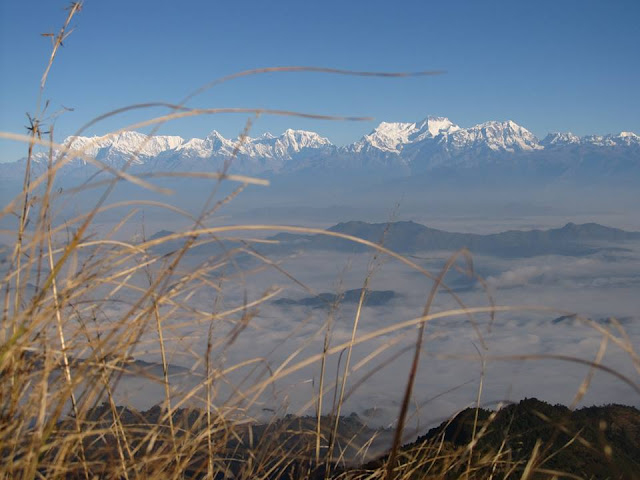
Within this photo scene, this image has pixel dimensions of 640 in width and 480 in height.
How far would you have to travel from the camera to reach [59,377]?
5.10 ft

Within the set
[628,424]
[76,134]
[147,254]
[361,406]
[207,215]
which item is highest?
[76,134]

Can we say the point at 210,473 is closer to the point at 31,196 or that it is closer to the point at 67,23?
the point at 31,196

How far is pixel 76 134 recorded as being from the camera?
1.41 meters

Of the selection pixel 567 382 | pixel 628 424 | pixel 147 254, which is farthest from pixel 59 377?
pixel 567 382

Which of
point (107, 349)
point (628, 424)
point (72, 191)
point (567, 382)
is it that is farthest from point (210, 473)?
point (567, 382)

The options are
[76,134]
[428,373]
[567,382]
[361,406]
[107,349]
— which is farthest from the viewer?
[428,373]

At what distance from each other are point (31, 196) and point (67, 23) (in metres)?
0.55

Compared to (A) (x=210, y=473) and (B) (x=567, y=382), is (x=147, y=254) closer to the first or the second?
(A) (x=210, y=473)

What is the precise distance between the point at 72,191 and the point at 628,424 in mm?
68706

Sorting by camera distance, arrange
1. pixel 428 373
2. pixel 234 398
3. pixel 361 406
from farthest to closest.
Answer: pixel 428 373 → pixel 361 406 → pixel 234 398

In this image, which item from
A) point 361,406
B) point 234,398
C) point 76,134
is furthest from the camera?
point 361,406

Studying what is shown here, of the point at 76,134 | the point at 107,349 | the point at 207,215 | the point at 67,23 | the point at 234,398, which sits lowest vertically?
the point at 234,398

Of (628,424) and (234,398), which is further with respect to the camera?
(628,424)

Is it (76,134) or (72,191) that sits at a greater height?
(76,134)
